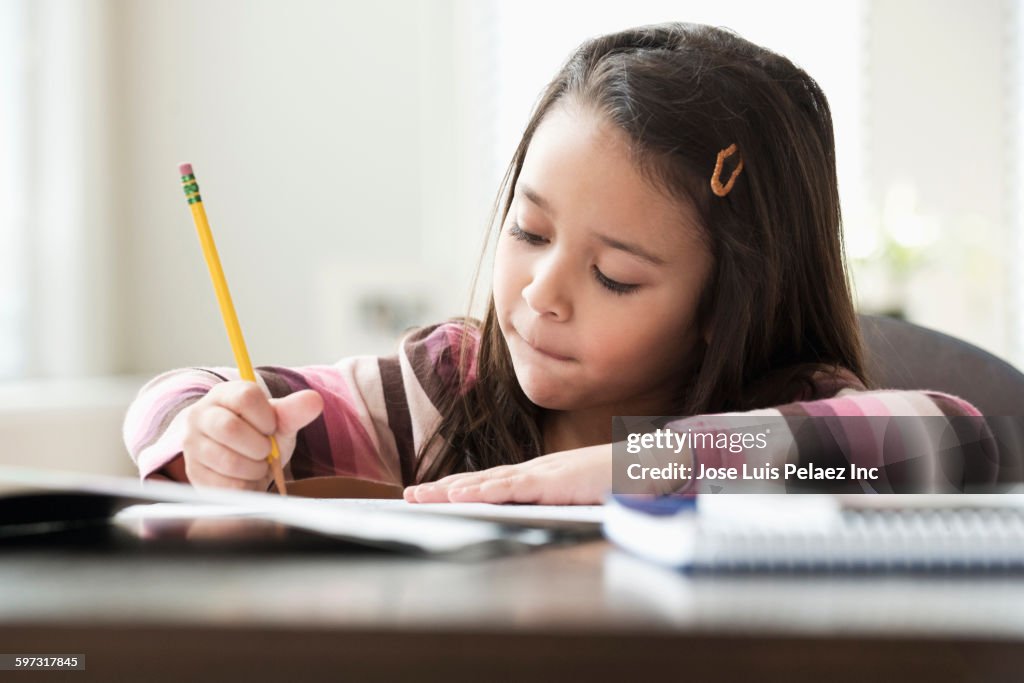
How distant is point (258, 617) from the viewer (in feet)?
0.89

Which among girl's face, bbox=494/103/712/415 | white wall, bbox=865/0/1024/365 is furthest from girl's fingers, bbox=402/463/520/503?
white wall, bbox=865/0/1024/365

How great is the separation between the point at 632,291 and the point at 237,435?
1.03ft

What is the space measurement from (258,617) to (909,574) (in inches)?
7.9

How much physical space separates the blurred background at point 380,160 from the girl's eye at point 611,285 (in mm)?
2064

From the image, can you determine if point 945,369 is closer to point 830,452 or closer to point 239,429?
point 830,452

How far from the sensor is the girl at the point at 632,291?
0.77m

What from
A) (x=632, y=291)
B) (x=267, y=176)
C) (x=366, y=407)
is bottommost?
(x=366, y=407)

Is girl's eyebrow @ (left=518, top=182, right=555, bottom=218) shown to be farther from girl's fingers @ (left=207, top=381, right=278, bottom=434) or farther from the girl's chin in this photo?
girl's fingers @ (left=207, top=381, right=278, bottom=434)

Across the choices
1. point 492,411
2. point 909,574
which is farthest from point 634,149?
point 909,574

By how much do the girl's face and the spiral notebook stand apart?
414 millimetres

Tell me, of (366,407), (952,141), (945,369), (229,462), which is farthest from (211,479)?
(952,141)

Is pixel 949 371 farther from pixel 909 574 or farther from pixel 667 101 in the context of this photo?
pixel 909 574

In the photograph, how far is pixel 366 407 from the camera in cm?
95

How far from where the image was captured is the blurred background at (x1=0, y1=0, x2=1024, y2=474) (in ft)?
9.22
